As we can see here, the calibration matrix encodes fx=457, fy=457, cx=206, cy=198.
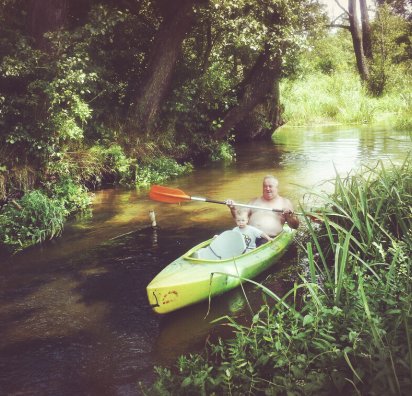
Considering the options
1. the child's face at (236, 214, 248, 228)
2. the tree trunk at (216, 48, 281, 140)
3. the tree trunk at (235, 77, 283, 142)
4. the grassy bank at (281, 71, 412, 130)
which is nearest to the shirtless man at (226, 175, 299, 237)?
the child's face at (236, 214, 248, 228)

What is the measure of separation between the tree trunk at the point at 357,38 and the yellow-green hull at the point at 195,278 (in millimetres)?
19095

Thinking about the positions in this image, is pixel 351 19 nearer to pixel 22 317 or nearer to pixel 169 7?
pixel 169 7

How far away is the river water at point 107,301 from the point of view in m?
3.53

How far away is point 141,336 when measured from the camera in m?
4.03

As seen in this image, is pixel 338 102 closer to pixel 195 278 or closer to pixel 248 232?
pixel 248 232

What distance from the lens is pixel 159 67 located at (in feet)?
33.0

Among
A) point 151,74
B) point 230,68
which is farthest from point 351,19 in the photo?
point 151,74

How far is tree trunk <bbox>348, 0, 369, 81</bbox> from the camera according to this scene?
21.0 meters

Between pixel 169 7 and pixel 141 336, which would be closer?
pixel 141 336

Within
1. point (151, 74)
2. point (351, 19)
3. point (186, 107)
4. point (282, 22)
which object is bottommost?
point (186, 107)

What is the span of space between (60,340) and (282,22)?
29.1 ft

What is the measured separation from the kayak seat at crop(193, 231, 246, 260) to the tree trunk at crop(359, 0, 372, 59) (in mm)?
20889

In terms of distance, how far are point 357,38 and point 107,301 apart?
20.4 m

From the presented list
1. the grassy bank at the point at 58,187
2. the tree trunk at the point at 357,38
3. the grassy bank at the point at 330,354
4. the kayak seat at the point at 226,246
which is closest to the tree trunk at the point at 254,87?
the grassy bank at the point at 58,187
